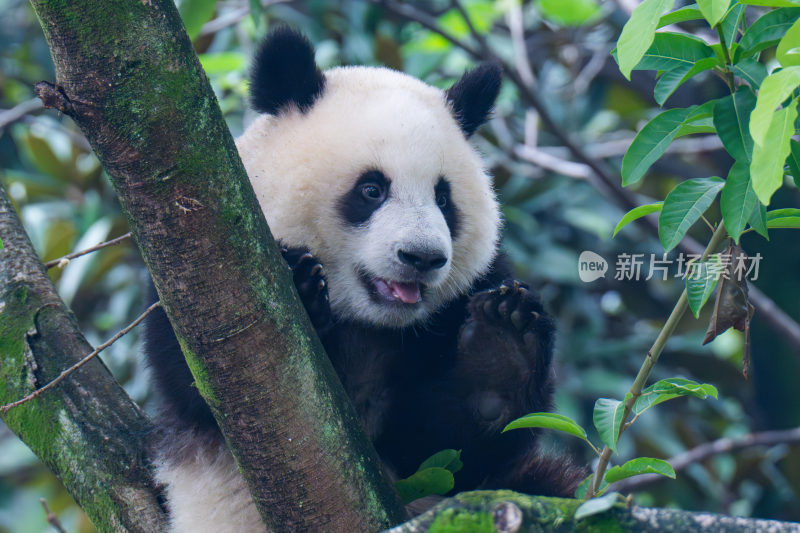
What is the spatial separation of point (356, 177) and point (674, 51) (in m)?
1.19

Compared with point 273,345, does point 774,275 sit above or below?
below

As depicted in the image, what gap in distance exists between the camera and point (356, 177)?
272 centimetres

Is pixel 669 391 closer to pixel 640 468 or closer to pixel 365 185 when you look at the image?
pixel 640 468

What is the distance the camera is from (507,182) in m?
5.59

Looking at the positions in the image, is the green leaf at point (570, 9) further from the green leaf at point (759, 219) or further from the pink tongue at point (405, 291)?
the green leaf at point (759, 219)

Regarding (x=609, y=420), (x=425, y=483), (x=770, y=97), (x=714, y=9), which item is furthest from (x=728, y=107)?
(x=425, y=483)

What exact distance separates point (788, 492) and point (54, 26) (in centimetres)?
530

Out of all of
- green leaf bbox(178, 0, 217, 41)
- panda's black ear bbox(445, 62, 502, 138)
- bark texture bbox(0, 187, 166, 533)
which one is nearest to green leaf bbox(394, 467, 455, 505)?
bark texture bbox(0, 187, 166, 533)

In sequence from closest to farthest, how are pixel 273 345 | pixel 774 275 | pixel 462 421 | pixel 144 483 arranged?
pixel 273 345
pixel 144 483
pixel 462 421
pixel 774 275

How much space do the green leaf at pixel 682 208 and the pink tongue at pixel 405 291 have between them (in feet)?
3.58

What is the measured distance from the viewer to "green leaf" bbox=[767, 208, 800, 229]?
5.90 feet

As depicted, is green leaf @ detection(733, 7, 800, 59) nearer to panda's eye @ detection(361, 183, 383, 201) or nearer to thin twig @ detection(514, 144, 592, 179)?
panda's eye @ detection(361, 183, 383, 201)

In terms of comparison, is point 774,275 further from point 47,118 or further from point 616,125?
point 47,118

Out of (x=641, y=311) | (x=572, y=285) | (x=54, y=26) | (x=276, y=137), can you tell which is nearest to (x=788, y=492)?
(x=641, y=311)
